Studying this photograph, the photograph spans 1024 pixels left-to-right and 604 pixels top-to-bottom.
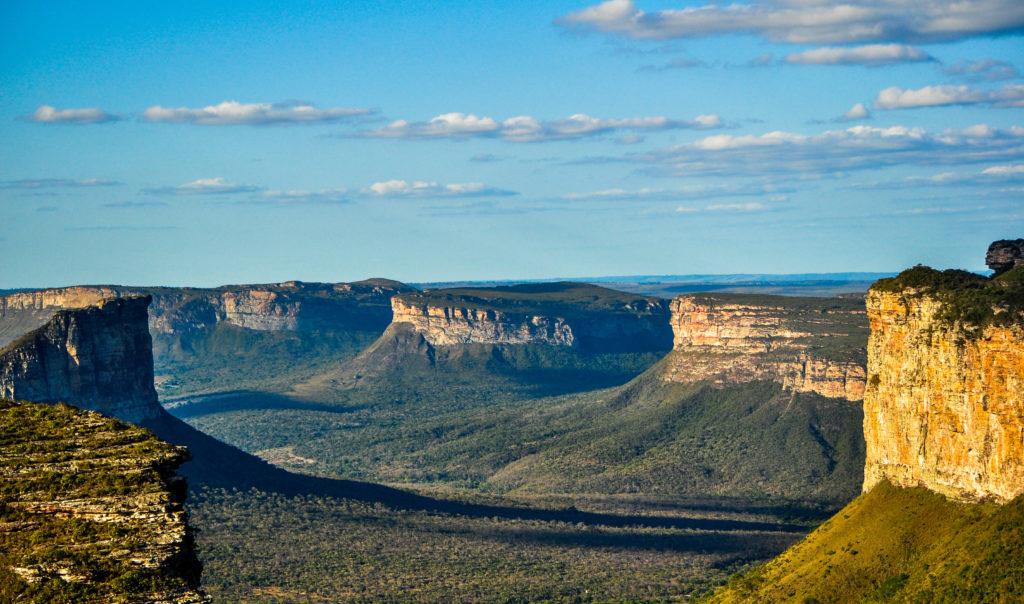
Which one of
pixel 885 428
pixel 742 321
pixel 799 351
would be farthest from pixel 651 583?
pixel 742 321

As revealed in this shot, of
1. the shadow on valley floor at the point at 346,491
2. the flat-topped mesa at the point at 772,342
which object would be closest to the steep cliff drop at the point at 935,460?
the shadow on valley floor at the point at 346,491

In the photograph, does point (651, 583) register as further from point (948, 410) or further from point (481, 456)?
point (481, 456)

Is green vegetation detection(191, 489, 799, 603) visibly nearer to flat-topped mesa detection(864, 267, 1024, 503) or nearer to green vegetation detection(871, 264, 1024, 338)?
flat-topped mesa detection(864, 267, 1024, 503)

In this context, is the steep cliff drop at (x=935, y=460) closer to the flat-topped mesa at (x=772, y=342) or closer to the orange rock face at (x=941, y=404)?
the orange rock face at (x=941, y=404)

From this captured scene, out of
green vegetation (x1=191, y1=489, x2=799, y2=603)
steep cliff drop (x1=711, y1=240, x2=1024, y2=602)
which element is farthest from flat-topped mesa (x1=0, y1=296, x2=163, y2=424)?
steep cliff drop (x1=711, y1=240, x2=1024, y2=602)

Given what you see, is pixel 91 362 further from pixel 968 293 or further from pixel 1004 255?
pixel 968 293

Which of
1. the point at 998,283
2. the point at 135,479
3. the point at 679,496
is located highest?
the point at 998,283
